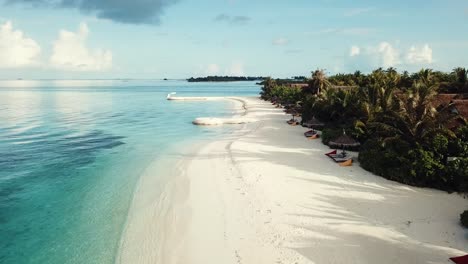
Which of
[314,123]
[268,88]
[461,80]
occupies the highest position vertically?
[461,80]

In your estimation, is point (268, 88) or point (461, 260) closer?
point (461, 260)

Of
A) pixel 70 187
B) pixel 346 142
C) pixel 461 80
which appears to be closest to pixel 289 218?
pixel 346 142

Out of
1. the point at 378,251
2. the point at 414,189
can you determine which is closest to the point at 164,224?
the point at 378,251

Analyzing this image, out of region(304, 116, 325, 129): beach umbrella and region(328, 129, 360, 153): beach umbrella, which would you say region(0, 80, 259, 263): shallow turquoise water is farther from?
region(328, 129, 360, 153): beach umbrella

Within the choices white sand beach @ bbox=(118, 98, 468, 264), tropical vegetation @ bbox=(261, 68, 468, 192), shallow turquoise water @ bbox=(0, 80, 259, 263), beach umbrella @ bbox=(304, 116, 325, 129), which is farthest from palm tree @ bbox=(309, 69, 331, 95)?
white sand beach @ bbox=(118, 98, 468, 264)

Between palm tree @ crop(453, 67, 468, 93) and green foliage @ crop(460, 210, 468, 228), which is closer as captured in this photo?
green foliage @ crop(460, 210, 468, 228)

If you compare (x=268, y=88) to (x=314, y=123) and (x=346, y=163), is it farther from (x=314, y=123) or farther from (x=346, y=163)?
(x=346, y=163)

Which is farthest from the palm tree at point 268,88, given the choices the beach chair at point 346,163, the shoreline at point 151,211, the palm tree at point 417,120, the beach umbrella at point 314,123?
the palm tree at point 417,120

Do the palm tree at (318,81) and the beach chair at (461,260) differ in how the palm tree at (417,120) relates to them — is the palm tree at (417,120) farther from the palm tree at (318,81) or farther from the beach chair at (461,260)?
the palm tree at (318,81)
